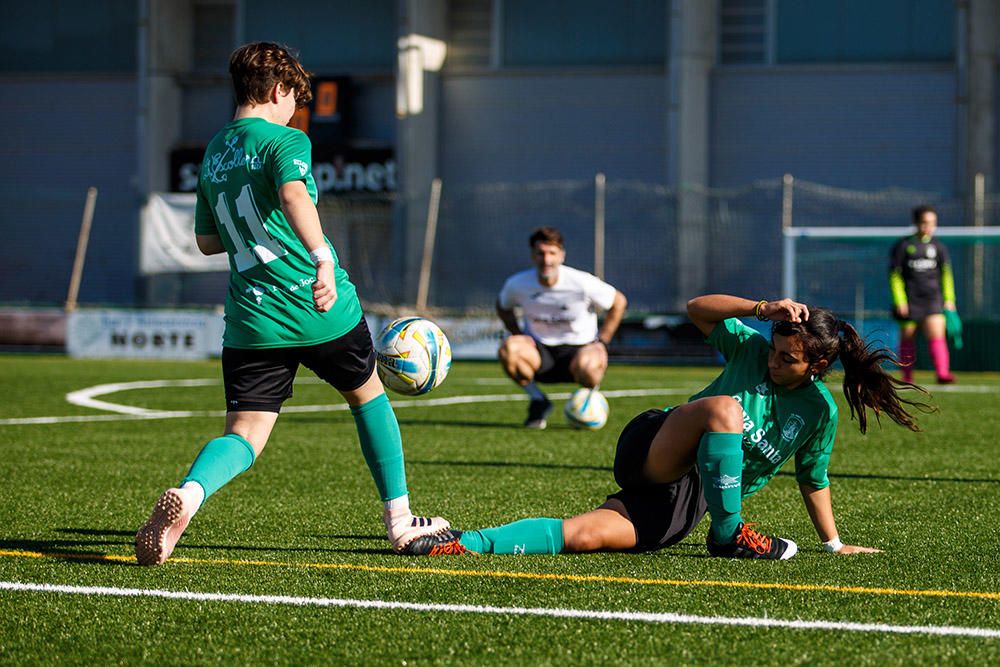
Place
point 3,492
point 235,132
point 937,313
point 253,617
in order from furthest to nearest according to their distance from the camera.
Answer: point 937,313
point 3,492
point 235,132
point 253,617

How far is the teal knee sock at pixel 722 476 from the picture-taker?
16.3ft

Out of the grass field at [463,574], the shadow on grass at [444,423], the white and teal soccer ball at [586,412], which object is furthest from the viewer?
the shadow on grass at [444,423]

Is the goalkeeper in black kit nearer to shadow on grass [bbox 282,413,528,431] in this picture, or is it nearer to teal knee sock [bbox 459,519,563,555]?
shadow on grass [bbox 282,413,528,431]

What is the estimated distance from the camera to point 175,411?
12.1 metres

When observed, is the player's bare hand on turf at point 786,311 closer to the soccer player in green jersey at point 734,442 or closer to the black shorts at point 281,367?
the soccer player in green jersey at point 734,442

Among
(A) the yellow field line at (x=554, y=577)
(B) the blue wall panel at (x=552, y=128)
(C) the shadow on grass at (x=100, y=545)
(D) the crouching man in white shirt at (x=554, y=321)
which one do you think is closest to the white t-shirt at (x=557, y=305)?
(D) the crouching man in white shirt at (x=554, y=321)

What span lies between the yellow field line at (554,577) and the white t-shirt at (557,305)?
6.79 meters

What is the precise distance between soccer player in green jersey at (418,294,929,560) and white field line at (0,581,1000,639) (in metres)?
0.91

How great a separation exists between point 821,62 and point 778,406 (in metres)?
22.2

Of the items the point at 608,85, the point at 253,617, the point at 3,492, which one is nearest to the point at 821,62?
the point at 608,85

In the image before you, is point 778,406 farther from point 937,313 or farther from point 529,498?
point 937,313

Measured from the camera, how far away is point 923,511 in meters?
6.50

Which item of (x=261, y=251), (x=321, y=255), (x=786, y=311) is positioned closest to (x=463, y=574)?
(x=321, y=255)

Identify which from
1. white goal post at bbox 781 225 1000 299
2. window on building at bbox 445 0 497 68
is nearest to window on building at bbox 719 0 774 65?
window on building at bbox 445 0 497 68
